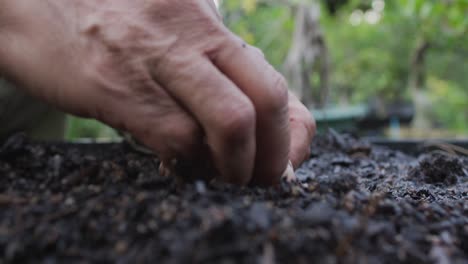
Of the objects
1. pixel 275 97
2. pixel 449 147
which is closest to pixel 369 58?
pixel 449 147

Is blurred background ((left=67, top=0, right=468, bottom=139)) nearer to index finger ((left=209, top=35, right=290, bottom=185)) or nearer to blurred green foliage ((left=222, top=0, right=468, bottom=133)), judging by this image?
blurred green foliage ((left=222, top=0, right=468, bottom=133))

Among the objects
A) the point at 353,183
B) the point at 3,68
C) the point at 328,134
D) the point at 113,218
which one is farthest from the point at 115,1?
the point at 328,134

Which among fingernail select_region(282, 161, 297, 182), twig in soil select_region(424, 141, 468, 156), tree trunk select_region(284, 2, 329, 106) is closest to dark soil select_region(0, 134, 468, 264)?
fingernail select_region(282, 161, 297, 182)

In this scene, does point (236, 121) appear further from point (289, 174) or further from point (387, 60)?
point (387, 60)

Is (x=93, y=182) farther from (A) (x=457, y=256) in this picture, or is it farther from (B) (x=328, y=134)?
(B) (x=328, y=134)

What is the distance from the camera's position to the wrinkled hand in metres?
0.67

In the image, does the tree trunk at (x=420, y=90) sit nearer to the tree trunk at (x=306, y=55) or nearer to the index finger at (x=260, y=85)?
the tree trunk at (x=306, y=55)

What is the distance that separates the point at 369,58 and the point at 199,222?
14.9m

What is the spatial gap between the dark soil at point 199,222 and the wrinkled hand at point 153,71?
10 centimetres

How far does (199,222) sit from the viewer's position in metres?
0.51

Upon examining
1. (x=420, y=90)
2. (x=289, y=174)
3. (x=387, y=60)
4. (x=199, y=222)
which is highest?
(x=199, y=222)

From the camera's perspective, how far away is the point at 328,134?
184cm

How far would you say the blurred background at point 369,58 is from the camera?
4.34 meters

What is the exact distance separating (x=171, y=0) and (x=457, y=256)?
0.62 metres
